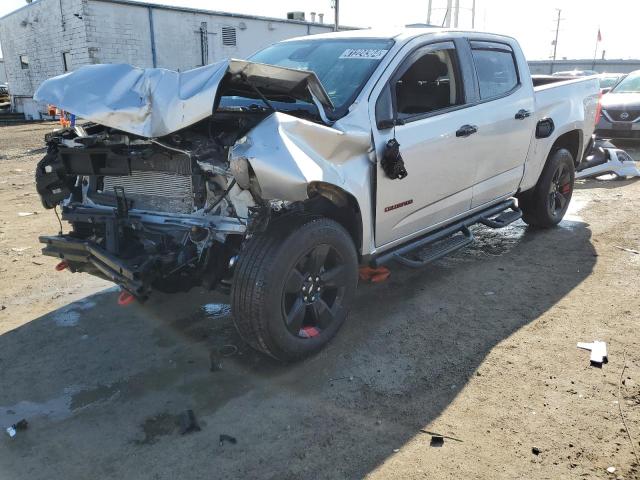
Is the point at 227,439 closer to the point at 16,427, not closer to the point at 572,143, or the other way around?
the point at 16,427

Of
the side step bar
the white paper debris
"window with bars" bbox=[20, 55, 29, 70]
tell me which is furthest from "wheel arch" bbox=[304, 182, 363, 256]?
"window with bars" bbox=[20, 55, 29, 70]

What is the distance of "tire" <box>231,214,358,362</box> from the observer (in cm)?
308

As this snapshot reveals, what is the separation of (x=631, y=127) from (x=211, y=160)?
11.7 metres

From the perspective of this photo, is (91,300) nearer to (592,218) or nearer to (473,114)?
(473,114)

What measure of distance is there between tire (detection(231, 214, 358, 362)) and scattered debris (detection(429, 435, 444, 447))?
3.26 ft

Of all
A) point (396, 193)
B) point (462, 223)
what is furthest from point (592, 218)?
point (396, 193)

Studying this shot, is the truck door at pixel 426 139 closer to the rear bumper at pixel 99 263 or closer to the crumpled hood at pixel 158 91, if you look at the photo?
the crumpled hood at pixel 158 91

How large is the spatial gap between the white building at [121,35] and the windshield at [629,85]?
51.9ft

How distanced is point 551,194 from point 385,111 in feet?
10.7

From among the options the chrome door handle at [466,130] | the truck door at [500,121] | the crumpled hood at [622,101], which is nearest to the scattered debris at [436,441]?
the chrome door handle at [466,130]

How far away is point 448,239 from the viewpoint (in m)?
4.70

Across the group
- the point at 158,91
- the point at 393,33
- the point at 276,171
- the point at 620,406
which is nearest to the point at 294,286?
the point at 276,171

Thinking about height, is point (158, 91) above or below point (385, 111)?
above

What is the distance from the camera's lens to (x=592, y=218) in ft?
22.7
